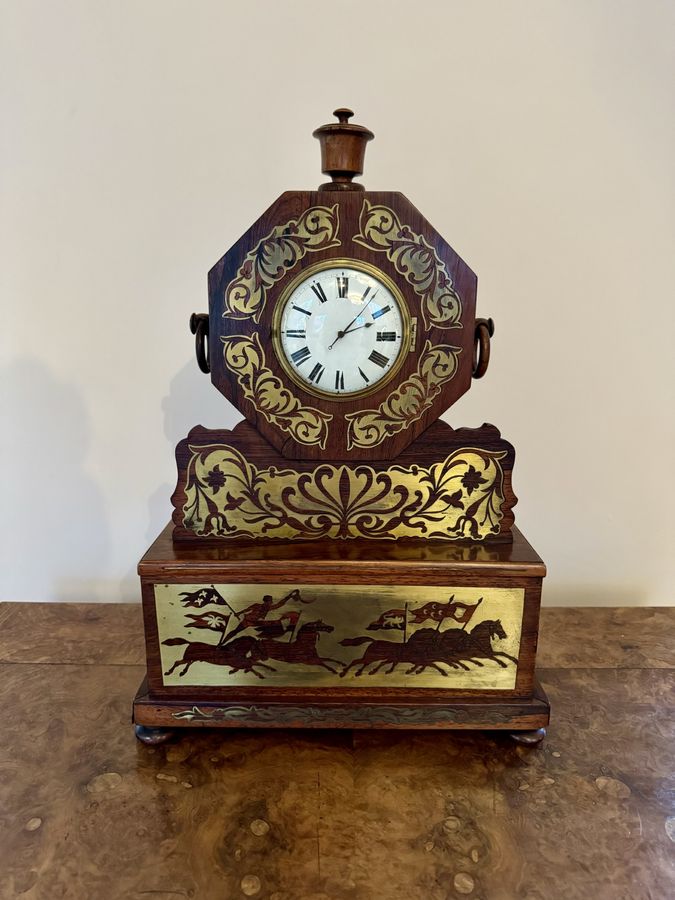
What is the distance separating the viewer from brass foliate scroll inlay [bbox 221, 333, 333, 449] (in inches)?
36.1

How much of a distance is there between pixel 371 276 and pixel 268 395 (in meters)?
0.21

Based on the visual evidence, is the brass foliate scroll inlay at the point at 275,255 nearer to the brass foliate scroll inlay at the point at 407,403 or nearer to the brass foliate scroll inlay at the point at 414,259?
the brass foliate scroll inlay at the point at 414,259

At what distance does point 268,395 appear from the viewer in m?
0.93

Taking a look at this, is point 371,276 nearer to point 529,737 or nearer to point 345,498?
point 345,498

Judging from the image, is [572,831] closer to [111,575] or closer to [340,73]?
[111,575]

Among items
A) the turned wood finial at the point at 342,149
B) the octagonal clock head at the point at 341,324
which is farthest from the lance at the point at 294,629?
the turned wood finial at the point at 342,149

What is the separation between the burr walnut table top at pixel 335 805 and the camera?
2.45 ft

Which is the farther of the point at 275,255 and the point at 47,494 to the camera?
the point at 47,494

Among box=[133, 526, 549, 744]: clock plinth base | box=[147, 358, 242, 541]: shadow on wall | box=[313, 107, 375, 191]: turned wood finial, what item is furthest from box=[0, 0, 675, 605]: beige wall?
box=[133, 526, 549, 744]: clock plinth base

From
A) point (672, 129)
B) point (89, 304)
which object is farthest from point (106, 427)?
point (672, 129)

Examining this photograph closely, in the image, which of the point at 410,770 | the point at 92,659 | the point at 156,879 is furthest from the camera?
the point at 92,659

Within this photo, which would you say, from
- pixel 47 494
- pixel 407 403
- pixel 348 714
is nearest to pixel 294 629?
pixel 348 714

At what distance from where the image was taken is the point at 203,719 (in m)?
0.94

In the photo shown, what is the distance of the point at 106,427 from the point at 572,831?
1.13m
